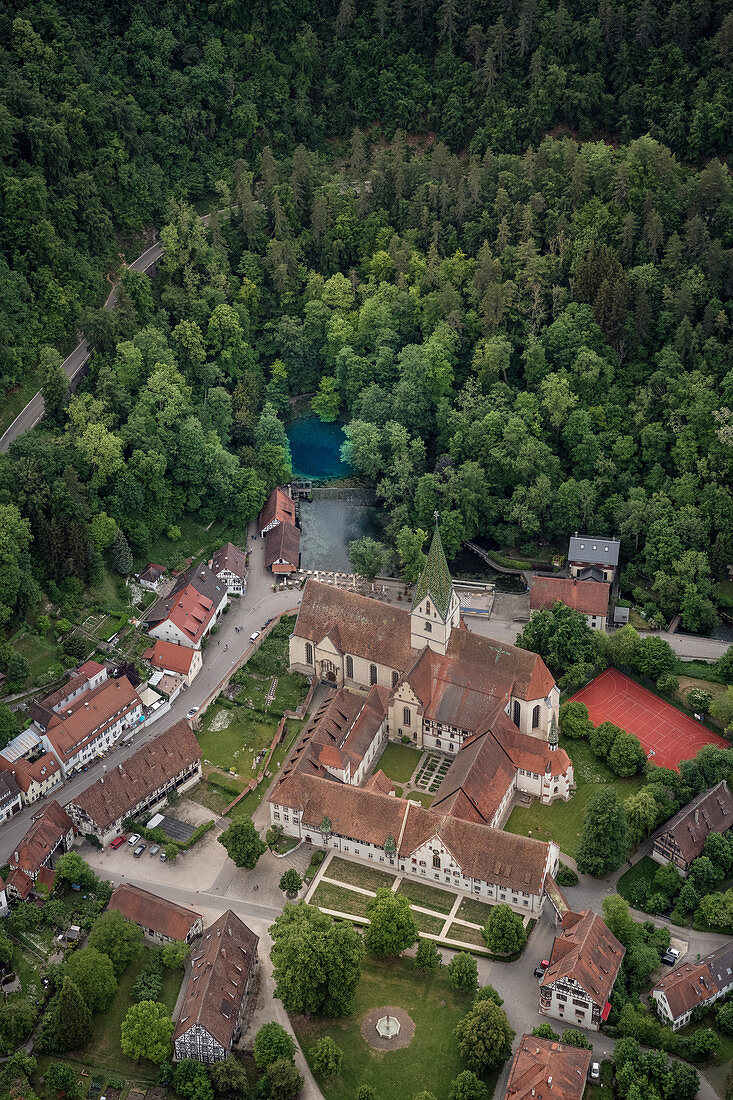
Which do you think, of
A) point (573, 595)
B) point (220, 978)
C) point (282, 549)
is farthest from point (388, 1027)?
point (282, 549)

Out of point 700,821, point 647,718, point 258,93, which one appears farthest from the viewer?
point 258,93

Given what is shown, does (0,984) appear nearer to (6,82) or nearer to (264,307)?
(264,307)

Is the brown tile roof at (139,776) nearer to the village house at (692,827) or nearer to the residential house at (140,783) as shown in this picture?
the residential house at (140,783)

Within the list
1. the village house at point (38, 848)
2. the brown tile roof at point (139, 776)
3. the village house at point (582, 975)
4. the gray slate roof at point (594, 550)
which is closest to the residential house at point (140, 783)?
the brown tile roof at point (139, 776)

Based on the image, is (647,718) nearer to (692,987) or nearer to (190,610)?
(692,987)

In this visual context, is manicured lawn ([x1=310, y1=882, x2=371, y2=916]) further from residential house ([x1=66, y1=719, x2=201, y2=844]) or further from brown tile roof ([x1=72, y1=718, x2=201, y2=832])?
brown tile roof ([x1=72, y1=718, x2=201, y2=832])

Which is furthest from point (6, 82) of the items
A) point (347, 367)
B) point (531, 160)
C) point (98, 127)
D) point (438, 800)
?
point (438, 800)

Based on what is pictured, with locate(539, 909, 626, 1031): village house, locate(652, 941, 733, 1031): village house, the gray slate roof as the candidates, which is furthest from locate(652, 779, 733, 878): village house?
the gray slate roof
